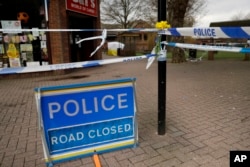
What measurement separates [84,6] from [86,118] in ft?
31.5

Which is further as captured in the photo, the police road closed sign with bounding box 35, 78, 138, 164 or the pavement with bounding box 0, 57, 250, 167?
the pavement with bounding box 0, 57, 250, 167

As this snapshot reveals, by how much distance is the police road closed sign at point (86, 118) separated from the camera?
2664 mm

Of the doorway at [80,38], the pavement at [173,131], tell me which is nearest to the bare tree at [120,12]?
the doorway at [80,38]

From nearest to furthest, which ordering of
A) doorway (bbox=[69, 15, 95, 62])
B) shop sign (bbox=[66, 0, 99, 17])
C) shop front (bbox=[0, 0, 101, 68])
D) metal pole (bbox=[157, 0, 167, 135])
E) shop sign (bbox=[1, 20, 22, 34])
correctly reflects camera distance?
1. metal pole (bbox=[157, 0, 167, 135])
2. shop sign (bbox=[1, 20, 22, 34])
3. shop front (bbox=[0, 0, 101, 68])
4. shop sign (bbox=[66, 0, 99, 17])
5. doorway (bbox=[69, 15, 95, 62])

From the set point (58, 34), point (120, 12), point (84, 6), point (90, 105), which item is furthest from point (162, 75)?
point (120, 12)

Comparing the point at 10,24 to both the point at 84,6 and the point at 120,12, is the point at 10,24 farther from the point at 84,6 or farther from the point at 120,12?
the point at 120,12

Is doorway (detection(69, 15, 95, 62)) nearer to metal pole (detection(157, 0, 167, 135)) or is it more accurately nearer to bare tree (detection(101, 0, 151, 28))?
metal pole (detection(157, 0, 167, 135))

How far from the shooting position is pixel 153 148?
126 inches

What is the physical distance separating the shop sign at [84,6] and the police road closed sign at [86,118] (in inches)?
324

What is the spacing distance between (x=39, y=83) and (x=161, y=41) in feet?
20.1

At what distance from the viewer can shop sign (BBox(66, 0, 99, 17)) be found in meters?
10.3

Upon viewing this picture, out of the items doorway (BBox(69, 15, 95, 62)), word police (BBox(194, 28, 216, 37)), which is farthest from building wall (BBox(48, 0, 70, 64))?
word police (BBox(194, 28, 216, 37))

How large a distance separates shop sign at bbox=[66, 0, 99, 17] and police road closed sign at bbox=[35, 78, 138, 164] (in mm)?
8218

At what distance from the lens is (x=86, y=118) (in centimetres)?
286
